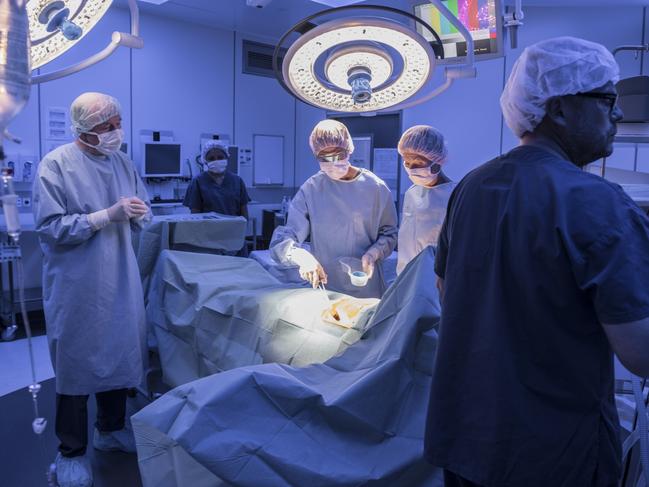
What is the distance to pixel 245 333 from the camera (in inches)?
80.4

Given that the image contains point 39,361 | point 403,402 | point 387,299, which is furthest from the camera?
point 39,361

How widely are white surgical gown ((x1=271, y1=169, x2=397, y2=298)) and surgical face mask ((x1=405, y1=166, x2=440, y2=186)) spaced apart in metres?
0.15

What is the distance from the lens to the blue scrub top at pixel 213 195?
4.73 meters

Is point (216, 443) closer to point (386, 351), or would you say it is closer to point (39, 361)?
point (386, 351)

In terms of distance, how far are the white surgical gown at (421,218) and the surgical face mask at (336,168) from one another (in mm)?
350

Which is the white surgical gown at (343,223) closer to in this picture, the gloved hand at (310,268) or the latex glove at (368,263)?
the latex glove at (368,263)

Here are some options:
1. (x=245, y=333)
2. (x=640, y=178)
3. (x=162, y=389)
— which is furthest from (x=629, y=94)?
(x=162, y=389)

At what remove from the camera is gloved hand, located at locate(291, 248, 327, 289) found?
7.66 ft

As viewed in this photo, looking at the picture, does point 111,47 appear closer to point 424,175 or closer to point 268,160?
point 424,175

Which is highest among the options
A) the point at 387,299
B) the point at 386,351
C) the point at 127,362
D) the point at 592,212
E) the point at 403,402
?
the point at 592,212

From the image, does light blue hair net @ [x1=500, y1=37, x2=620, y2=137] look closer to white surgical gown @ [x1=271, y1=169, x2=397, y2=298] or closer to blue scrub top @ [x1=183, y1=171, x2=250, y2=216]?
white surgical gown @ [x1=271, y1=169, x2=397, y2=298]

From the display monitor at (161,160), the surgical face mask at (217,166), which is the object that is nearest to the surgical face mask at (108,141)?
the surgical face mask at (217,166)

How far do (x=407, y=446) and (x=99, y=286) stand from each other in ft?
4.51

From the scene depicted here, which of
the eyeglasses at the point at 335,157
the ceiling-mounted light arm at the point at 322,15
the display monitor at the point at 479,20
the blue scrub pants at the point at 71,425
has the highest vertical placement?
the display monitor at the point at 479,20
